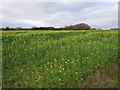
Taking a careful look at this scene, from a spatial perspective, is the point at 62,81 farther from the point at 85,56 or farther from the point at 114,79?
the point at 85,56

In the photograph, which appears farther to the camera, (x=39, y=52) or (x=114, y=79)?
(x=39, y=52)

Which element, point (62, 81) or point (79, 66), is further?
point (79, 66)

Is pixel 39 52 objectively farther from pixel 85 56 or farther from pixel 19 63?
pixel 85 56

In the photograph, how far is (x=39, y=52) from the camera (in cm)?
1341

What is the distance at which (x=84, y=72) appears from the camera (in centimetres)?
913

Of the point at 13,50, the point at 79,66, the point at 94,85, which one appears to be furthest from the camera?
the point at 13,50

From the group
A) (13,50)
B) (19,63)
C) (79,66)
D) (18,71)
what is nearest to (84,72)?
(79,66)

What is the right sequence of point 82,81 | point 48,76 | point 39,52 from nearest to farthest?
point 82,81
point 48,76
point 39,52

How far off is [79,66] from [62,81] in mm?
1899

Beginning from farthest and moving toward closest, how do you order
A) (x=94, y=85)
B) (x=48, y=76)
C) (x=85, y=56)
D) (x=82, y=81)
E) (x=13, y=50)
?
(x=13, y=50)
(x=85, y=56)
(x=48, y=76)
(x=82, y=81)
(x=94, y=85)

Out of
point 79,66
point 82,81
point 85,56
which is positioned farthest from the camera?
point 85,56

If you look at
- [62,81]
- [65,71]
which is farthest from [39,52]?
[62,81]

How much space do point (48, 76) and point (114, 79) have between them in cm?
363

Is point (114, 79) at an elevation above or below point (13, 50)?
below
